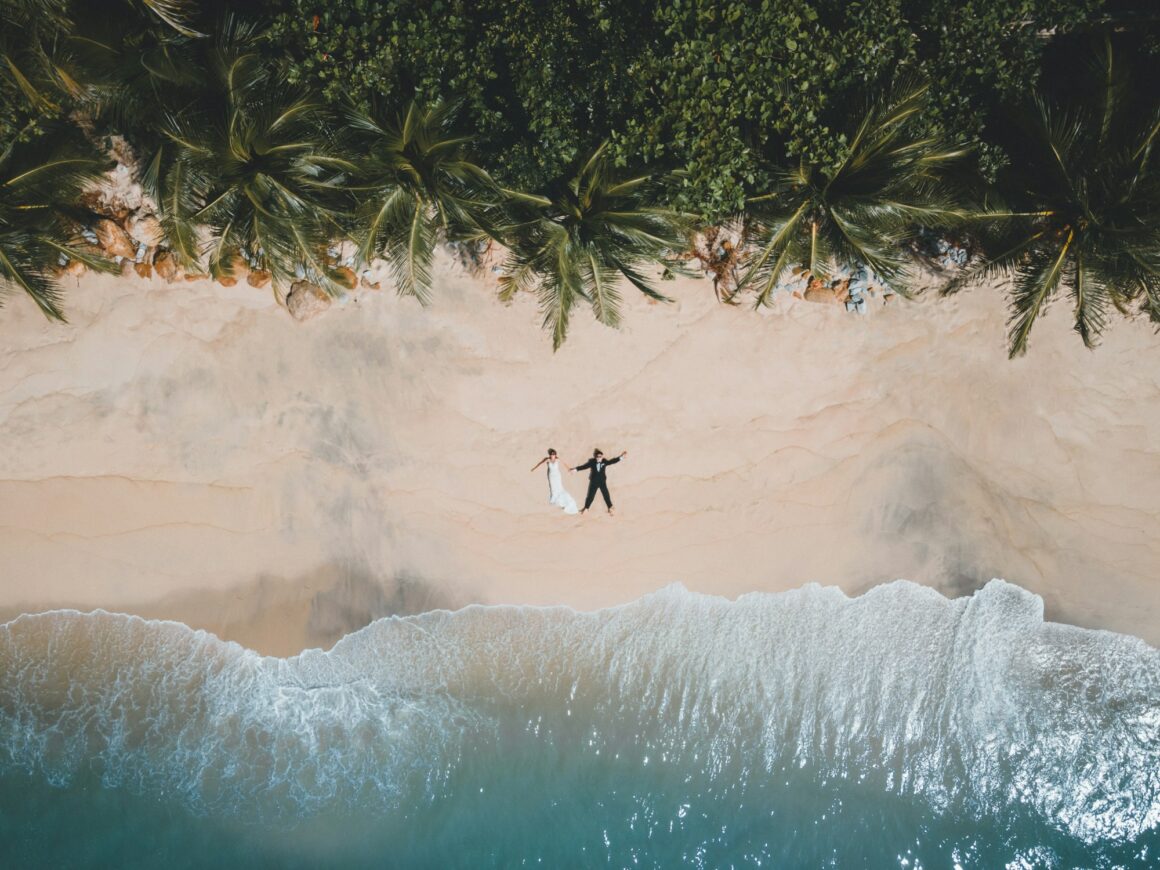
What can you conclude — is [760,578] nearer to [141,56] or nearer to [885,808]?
[885,808]

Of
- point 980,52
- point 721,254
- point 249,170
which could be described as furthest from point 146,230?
point 980,52

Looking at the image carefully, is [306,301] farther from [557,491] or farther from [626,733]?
[626,733]

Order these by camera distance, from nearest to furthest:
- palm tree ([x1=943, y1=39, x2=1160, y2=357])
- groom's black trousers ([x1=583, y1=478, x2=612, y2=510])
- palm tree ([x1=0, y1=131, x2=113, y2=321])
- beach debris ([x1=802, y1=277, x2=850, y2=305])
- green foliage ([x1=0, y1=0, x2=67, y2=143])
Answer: green foliage ([x1=0, y1=0, x2=67, y2=143]) < palm tree ([x1=943, y1=39, x2=1160, y2=357]) < palm tree ([x1=0, y1=131, x2=113, y2=321]) < beach debris ([x1=802, y1=277, x2=850, y2=305]) < groom's black trousers ([x1=583, y1=478, x2=612, y2=510])

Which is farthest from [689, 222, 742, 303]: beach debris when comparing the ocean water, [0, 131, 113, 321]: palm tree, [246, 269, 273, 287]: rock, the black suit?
[0, 131, 113, 321]: palm tree

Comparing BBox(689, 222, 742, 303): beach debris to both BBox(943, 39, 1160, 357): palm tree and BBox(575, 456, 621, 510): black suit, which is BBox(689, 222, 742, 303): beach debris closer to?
Result: BBox(575, 456, 621, 510): black suit

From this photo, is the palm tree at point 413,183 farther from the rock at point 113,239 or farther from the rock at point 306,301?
the rock at point 113,239

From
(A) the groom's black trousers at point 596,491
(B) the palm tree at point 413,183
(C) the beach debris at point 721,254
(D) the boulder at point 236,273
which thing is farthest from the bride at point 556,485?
(D) the boulder at point 236,273
